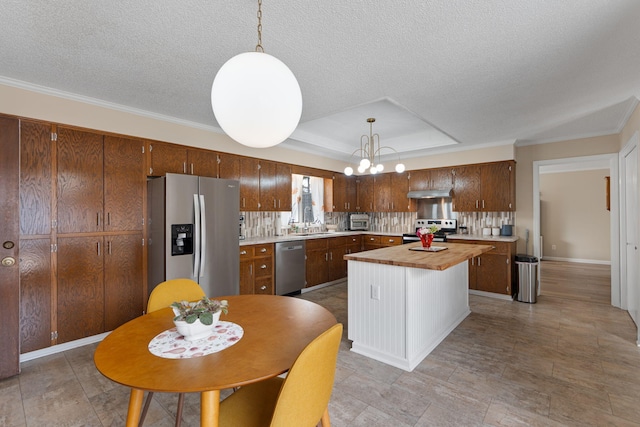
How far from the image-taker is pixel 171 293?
199cm

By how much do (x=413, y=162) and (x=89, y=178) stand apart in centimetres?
515

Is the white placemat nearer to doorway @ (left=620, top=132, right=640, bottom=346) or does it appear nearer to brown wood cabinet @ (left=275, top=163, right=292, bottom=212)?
brown wood cabinet @ (left=275, top=163, right=292, bottom=212)

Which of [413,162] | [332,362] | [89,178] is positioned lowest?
[332,362]

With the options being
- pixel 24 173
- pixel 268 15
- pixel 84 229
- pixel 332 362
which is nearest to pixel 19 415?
pixel 84 229

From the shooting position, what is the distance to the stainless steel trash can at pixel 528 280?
428cm

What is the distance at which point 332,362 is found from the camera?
1175 mm

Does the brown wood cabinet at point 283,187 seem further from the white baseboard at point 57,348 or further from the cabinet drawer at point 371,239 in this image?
the white baseboard at point 57,348

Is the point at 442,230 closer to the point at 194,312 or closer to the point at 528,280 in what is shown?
the point at 528,280

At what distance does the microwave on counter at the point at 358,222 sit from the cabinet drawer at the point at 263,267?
2.56 meters

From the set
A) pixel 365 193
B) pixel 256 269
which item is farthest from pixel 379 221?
pixel 256 269

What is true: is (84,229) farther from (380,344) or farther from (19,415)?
(380,344)

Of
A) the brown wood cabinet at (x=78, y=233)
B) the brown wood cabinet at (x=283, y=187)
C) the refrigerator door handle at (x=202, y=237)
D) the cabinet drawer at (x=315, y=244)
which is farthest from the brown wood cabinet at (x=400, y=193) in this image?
the brown wood cabinet at (x=78, y=233)

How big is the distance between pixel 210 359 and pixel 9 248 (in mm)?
2396

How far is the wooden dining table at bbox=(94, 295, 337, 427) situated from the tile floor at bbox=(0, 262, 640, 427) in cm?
84
